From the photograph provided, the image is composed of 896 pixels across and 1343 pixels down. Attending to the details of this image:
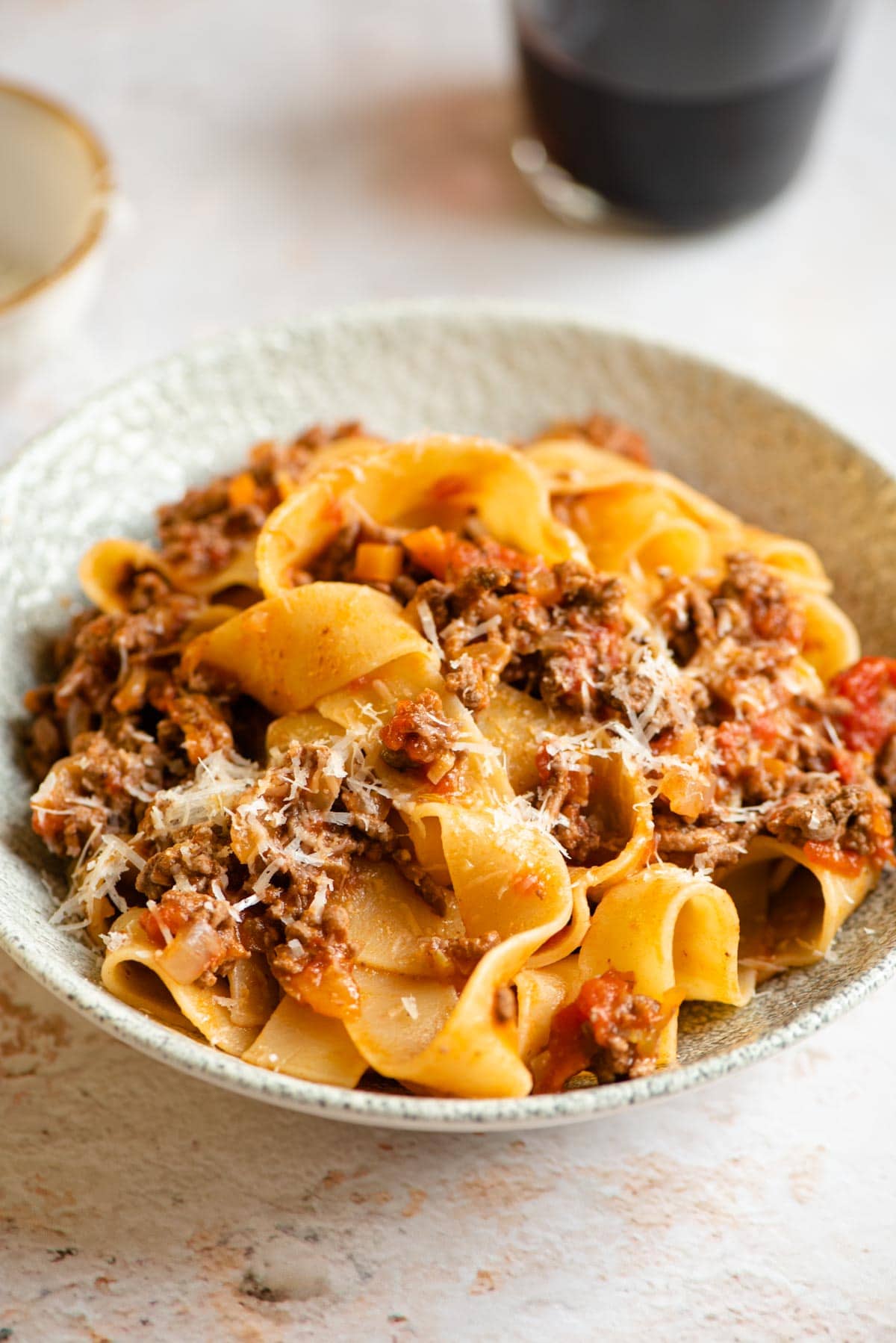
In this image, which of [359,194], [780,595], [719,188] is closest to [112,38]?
[359,194]

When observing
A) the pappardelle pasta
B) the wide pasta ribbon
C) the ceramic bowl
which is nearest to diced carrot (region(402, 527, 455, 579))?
the pappardelle pasta

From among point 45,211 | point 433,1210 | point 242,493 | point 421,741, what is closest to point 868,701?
point 421,741

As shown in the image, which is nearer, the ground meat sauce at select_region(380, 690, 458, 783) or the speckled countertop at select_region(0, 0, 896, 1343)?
the speckled countertop at select_region(0, 0, 896, 1343)

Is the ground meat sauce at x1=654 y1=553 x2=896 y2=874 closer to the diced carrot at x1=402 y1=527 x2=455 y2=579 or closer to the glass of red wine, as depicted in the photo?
the diced carrot at x1=402 y1=527 x2=455 y2=579

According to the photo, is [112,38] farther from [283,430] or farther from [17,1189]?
[17,1189]

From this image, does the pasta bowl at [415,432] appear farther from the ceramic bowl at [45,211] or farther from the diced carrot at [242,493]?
the ceramic bowl at [45,211]

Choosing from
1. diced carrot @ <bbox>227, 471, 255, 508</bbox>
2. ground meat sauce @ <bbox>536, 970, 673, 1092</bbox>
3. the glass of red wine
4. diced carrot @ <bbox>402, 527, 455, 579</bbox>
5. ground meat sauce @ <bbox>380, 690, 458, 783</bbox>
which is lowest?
ground meat sauce @ <bbox>536, 970, 673, 1092</bbox>

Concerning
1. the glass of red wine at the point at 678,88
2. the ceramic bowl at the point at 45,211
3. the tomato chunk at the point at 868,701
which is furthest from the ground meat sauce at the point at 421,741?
the glass of red wine at the point at 678,88
